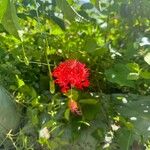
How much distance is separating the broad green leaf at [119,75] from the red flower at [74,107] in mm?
119

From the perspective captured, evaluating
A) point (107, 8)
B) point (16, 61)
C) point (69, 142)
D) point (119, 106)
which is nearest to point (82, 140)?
point (69, 142)

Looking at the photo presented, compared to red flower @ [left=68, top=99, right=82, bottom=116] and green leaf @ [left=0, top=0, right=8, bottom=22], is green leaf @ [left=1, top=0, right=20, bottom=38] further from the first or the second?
red flower @ [left=68, top=99, right=82, bottom=116]

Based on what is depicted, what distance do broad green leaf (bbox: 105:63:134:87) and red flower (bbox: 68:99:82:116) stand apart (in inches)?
4.7

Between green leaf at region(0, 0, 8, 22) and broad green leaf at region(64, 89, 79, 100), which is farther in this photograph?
broad green leaf at region(64, 89, 79, 100)

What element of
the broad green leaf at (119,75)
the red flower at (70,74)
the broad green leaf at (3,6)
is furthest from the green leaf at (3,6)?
the broad green leaf at (119,75)

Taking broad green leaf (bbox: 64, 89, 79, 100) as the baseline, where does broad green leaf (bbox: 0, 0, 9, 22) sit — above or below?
above

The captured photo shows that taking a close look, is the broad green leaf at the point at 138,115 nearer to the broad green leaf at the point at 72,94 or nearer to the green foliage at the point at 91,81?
the green foliage at the point at 91,81

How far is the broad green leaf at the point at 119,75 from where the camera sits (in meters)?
1.14

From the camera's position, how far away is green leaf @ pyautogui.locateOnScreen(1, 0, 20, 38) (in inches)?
17.1

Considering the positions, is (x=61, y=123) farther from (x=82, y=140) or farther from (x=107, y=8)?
(x=107, y=8)

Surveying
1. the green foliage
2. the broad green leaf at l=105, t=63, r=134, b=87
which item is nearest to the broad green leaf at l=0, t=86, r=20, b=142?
the green foliage

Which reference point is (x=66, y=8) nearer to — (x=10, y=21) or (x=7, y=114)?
(x=10, y=21)

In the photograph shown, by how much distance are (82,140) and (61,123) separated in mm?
81

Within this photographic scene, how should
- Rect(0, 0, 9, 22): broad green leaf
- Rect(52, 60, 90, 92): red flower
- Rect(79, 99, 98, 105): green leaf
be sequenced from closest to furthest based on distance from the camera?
Rect(0, 0, 9, 22): broad green leaf, Rect(52, 60, 90, 92): red flower, Rect(79, 99, 98, 105): green leaf
